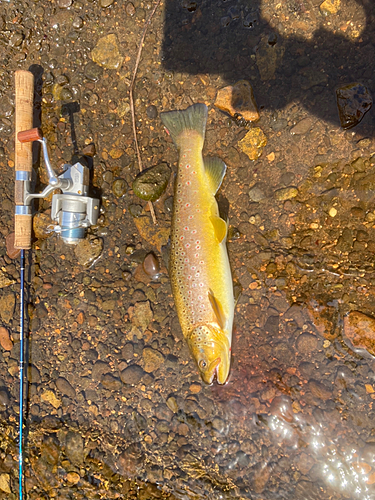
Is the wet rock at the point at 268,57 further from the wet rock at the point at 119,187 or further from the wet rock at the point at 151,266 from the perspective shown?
the wet rock at the point at 151,266

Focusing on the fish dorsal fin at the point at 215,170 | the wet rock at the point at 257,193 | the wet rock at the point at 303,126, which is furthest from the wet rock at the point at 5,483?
the wet rock at the point at 303,126

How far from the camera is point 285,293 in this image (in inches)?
104

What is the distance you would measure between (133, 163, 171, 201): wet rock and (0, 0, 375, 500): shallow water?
4.7 inches

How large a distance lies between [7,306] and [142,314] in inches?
59.2

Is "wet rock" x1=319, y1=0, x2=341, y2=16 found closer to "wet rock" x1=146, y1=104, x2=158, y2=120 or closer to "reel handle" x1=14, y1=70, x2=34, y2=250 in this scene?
"wet rock" x1=146, y1=104, x2=158, y2=120

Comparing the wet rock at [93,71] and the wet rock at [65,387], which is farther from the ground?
the wet rock at [93,71]

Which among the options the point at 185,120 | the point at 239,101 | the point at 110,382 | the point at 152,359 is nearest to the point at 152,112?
the point at 185,120

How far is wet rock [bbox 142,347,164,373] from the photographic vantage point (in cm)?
279

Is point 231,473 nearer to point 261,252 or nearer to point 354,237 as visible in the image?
point 261,252

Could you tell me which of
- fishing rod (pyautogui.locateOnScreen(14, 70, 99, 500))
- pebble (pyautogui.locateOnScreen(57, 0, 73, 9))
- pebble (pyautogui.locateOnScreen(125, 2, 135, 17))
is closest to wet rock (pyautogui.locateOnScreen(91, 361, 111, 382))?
fishing rod (pyautogui.locateOnScreen(14, 70, 99, 500))

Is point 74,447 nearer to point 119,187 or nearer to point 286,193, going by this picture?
point 119,187

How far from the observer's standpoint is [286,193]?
2615 mm

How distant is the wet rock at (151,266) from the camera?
2.83m

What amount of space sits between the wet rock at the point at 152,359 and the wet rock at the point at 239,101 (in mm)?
2333
